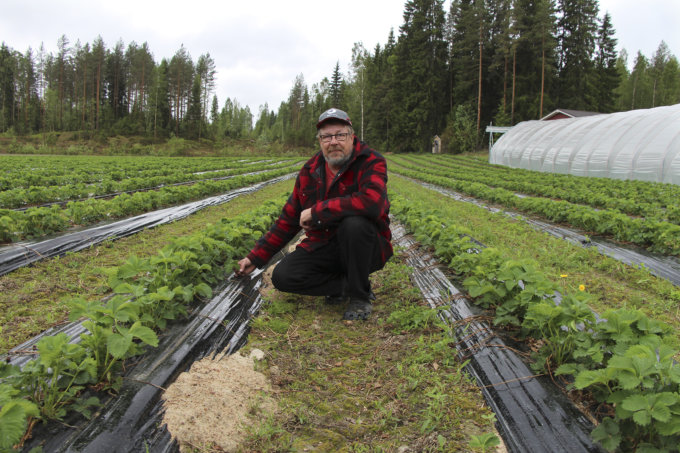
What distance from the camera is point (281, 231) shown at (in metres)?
3.42

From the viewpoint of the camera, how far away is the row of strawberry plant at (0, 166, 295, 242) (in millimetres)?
5301

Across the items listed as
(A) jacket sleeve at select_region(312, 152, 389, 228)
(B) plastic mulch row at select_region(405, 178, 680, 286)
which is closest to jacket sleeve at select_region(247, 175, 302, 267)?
(A) jacket sleeve at select_region(312, 152, 389, 228)

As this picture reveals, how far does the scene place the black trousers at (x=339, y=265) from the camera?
310cm

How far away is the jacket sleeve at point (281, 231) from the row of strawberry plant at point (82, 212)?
3851 mm

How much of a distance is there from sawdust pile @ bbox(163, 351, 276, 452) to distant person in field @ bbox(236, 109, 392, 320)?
108 cm

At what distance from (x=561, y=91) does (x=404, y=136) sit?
17640mm

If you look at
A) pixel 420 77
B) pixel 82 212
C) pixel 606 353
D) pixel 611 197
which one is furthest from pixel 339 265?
pixel 420 77

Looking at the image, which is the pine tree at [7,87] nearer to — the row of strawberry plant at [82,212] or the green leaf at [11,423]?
Answer: the row of strawberry plant at [82,212]

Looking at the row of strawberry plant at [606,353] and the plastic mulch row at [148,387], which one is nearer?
the row of strawberry plant at [606,353]

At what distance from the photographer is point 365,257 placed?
3174mm

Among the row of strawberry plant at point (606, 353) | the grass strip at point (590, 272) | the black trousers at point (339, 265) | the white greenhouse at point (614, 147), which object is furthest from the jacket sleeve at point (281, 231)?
the white greenhouse at point (614, 147)

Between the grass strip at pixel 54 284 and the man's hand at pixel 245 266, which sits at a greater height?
the man's hand at pixel 245 266

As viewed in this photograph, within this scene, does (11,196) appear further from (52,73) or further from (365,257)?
(52,73)

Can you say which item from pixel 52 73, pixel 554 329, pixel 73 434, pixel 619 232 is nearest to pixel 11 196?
pixel 73 434
